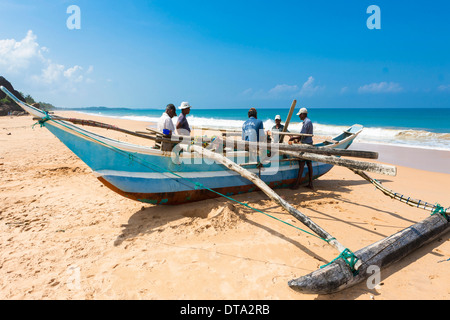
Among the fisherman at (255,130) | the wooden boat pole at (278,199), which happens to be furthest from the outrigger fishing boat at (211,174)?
the fisherman at (255,130)

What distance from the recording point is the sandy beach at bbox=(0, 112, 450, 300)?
2986 mm

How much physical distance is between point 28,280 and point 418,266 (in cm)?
558

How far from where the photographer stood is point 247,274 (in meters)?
3.26

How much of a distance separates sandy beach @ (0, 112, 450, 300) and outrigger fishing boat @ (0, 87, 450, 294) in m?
0.25

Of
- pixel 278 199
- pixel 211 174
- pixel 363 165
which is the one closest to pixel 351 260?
pixel 278 199

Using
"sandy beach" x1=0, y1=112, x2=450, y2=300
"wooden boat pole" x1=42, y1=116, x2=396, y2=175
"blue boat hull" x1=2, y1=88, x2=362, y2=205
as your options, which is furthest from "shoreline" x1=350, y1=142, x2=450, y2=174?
"blue boat hull" x1=2, y1=88, x2=362, y2=205

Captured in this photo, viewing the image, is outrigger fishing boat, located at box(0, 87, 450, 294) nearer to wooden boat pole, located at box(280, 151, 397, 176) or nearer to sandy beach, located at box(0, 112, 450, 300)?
wooden boat pole, located at box(280, 151, 397, 176)

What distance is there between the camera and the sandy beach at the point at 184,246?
2986mm

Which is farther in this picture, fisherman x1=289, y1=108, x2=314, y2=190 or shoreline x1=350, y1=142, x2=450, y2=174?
shoreline x1=350, y1=142, x2=450, y2=174

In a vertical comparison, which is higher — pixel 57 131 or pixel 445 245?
pixel 57 131

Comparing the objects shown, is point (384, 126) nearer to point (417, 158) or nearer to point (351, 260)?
point (417, 158)
